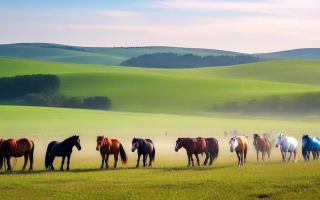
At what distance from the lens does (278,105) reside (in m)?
102

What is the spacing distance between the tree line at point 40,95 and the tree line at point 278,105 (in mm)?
25941

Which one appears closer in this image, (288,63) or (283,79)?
(283,79)

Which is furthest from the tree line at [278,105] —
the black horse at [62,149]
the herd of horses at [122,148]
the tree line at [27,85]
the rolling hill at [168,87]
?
the black horse at [62,149]

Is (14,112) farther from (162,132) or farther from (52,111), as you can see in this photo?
(162,132)

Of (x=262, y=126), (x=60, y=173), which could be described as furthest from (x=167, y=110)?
(x=60, y=173)

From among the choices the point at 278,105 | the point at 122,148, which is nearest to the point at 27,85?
the point at 278,105

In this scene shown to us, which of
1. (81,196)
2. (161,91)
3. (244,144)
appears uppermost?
(161,91)

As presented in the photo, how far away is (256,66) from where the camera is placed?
18712cm

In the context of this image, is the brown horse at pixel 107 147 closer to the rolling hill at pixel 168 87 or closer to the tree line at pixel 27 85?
the rolling hill at pixel 168 87

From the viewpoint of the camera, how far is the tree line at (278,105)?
99.8 m

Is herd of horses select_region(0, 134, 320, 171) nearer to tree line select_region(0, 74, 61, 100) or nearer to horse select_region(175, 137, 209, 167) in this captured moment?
horse select_region(175, 137, 209, 167)

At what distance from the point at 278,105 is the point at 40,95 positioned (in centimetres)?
5052

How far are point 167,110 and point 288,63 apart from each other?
96.3 m

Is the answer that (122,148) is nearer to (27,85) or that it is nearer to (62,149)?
(62,149)
